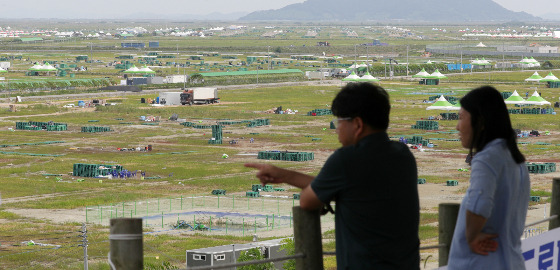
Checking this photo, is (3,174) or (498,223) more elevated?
(498,223)

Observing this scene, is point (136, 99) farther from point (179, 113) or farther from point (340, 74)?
point (340, 74)

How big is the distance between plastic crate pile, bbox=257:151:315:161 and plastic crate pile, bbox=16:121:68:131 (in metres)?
23.7

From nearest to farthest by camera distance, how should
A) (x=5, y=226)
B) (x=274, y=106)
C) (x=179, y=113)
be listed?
(x=5, y=226)
(x=179, y=113)
(x=274, y=106)

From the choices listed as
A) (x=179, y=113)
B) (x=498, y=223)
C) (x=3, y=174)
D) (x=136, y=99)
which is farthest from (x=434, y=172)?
(x=136, y=99)

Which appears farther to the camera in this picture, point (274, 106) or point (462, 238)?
point (274, 106)

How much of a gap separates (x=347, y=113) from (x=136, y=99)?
97.2 m

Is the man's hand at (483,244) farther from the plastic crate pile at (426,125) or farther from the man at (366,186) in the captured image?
the plastic crate pile at (426,125)

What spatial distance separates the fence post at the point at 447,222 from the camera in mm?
6230

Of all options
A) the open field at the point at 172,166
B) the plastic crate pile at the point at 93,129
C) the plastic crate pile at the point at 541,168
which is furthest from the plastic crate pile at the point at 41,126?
the plastic crate pile at the point at 541,168

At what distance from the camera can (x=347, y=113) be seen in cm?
538

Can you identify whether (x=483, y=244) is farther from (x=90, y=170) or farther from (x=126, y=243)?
(x=90, y=170)

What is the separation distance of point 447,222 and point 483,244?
0.84 metres

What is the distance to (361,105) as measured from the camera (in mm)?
5379

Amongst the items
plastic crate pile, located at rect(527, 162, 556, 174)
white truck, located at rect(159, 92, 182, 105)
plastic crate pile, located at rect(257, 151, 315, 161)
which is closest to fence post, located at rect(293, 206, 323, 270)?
plastic crate pile, located at rect(527, 162, 556, 174)
